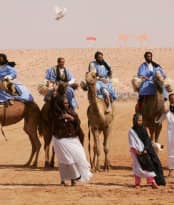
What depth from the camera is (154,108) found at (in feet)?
60.9

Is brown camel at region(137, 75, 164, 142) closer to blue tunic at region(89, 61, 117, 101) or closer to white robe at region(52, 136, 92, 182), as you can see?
blue tunic at region(89, 61, 117, 101)

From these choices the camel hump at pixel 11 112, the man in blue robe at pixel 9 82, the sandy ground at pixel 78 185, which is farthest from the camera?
the camel hump at pixel 11 112

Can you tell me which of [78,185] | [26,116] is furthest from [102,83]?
[78,185]

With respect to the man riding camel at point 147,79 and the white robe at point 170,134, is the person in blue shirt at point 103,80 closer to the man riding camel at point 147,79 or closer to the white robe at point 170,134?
the man riding camel at point 147,79

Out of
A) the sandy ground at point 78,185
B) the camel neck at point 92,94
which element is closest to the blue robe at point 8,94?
the sandy ground at point 78,185

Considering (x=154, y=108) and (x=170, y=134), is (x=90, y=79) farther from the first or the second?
(x=154, y=108)

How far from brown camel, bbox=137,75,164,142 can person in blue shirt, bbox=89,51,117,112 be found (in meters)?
0.85

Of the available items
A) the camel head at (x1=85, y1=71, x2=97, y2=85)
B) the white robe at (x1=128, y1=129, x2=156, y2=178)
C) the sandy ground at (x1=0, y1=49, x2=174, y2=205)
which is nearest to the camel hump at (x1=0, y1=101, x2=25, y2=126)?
the sandy ground at (x1=0, y1=49, x2=174, y2=205)

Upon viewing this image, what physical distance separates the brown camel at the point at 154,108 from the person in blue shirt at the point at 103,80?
0.85 meters

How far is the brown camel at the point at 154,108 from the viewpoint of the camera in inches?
716

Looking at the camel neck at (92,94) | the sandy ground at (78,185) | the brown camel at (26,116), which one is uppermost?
the camel neck at (92,94)

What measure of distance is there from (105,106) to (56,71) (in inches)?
54.3

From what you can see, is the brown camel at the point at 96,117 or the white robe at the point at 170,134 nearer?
the white robe at the point at 170,134

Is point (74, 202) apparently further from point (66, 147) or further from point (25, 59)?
point (25, 59)
